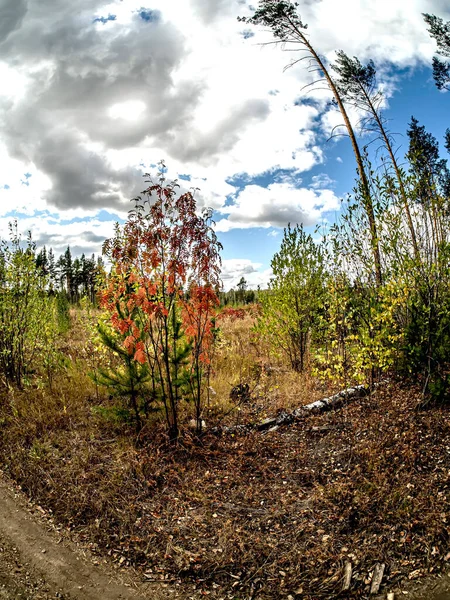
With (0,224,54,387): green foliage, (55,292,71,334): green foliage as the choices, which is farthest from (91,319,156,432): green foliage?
(55,292,71,334): green foliage

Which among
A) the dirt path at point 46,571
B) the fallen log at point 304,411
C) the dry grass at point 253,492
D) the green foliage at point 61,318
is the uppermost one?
the green foliage at point 61,318

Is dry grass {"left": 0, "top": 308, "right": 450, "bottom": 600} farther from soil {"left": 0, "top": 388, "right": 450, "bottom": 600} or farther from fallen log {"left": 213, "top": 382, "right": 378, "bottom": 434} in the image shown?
fallen log {"left": 213, "top": 382, "right": 378, "bottom": 434}

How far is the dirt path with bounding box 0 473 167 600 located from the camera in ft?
11.9

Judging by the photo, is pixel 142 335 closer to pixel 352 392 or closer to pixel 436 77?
pixel 352 392

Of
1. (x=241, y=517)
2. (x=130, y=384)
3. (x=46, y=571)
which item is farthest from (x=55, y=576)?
(x=130, y=384)

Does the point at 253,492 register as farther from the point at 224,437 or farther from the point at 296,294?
the point at 296,294

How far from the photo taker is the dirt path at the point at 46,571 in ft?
11.9

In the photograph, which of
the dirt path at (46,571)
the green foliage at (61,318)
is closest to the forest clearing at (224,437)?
the dirt path at (46,571)

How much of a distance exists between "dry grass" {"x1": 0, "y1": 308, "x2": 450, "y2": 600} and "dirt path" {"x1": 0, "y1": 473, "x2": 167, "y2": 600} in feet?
0.73

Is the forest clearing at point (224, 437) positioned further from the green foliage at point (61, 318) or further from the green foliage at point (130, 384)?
the green foliage at point (61, 318)

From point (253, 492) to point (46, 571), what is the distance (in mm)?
2390

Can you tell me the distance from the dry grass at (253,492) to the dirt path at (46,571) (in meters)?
0.22

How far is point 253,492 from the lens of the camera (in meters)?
4.95

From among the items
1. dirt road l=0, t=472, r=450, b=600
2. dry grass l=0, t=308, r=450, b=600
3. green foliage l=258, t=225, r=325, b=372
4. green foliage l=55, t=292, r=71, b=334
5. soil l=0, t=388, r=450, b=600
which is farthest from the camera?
green foliage l=55, t=292, r=71, b=334
